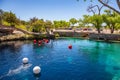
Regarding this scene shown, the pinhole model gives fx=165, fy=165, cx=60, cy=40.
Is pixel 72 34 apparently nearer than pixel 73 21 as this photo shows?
Yes

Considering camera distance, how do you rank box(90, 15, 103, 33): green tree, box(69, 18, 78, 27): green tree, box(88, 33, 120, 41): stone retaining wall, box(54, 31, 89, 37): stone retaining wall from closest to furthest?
box(88, 33, 120, 41): stone retaining wall → box(90, 15, 103, 33): green tree → box(54, 31, 89, 37): stone retaining wall → box(69, 18, 78, 27): green tree

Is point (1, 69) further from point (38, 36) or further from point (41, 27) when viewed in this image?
point (41, 27)

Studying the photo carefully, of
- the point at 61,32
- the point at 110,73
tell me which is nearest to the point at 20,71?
the point at 110,73

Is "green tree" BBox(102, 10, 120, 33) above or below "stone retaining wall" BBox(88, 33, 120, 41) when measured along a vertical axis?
above

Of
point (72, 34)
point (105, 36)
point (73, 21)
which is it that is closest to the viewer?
point (105, 36)

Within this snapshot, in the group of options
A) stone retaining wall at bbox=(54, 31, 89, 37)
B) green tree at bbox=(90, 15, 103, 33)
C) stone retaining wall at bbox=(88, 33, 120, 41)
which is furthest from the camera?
stone retaining wall at bbox=(54, 31, 89, 37)

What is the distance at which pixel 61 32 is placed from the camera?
67125 mm

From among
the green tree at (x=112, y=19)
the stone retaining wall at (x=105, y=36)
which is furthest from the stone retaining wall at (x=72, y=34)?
the green tree at (x=112, y=19)

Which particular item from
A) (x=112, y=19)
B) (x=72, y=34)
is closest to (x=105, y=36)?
(x=112, y=19)

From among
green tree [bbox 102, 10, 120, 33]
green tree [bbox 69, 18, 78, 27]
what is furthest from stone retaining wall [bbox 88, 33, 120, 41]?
green tree [bbox 69, 18, 78, 27]

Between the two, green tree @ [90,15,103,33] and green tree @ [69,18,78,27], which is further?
green tree @ [69,18,78,27]

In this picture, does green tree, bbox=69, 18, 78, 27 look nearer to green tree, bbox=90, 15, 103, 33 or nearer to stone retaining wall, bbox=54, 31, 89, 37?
stone retaining wall, bbox=54, 31, 89, 37

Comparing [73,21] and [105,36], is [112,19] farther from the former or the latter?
[73,21]

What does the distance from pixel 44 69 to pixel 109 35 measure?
3817 centimetres
